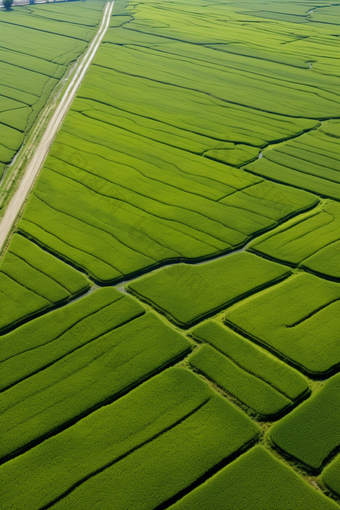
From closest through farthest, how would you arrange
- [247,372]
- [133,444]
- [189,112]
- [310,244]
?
[133,444]
[247,372]
[310,244]
[189,112]

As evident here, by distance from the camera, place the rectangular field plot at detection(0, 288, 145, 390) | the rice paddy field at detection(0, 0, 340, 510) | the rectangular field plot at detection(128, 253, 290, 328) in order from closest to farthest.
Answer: the rice paddy field at detection(0, 0, 340, 510) < the rectangular field plot at detection(0, 288, 145, 390) < the rectangular field plot at detection(128, 253, 290, 328)

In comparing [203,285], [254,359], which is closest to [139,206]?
[203,285]

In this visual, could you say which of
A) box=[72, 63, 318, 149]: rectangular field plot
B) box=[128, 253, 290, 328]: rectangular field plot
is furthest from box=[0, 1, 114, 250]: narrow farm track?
box=[128, 253, 290, 328]: rectangular field plot

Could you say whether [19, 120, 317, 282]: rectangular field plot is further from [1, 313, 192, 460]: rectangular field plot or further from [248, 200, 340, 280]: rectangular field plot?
[1, 313, 192, 460]: rectangular field plot

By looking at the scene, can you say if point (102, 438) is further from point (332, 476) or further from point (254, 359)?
Answer: point (332, 476)

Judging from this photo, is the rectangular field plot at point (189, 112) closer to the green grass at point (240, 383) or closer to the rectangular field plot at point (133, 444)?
the green grass at point (240, 383)

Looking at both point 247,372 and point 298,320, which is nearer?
point 247,372

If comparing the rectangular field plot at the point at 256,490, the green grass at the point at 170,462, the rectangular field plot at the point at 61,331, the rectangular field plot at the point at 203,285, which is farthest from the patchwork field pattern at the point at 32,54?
the rectangular field plot at the point at 256,490
